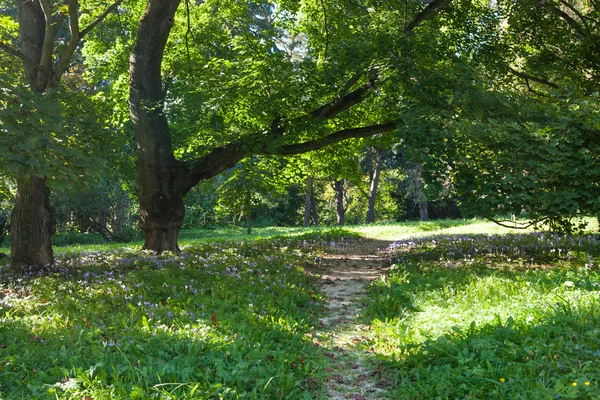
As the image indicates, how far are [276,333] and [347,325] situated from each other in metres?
1.41

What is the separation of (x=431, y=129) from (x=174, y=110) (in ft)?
27.6

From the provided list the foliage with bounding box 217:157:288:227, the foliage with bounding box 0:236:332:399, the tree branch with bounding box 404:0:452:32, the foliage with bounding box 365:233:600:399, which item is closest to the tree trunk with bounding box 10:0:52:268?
the foliage with bounding box 0:236:332:399

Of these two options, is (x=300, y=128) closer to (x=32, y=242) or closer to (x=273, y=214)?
(x=32, y=242)

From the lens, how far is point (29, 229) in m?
9.26

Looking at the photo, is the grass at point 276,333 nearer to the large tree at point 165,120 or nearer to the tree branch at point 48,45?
the large tree at point 165,120

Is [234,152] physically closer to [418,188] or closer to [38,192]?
[38,192]

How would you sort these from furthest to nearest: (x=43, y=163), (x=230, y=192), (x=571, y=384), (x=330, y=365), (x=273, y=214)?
(x=273, y=214) → (x=230, y=192) → (x=43, y=163) → (x=330, y=365) → (x=571, y=384)

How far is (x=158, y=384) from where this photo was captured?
3453 mm

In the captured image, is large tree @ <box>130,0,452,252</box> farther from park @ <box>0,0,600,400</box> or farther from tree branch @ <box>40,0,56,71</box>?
tree branch @ <box>40,0,56,71</box>

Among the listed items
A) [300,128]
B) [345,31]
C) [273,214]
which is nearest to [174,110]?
[300,128]

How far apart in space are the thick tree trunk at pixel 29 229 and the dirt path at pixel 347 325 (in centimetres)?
593

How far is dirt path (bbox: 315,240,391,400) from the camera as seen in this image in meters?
4.34

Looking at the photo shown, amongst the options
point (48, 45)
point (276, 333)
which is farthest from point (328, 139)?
point (276, 333)

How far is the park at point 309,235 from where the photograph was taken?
4070 mm
